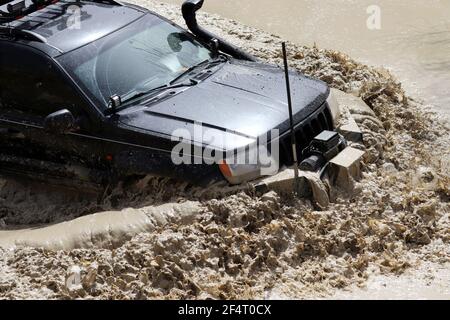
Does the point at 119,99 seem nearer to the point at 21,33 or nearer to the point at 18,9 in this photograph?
the point at 21,33

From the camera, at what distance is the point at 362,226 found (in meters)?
6.30

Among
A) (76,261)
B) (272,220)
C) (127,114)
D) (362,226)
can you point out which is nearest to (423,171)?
(362,226)

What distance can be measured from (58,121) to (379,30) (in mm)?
6980

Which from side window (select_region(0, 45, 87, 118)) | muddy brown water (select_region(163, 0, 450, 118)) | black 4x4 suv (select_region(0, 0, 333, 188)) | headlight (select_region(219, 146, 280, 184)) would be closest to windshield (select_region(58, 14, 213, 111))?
black 4x4 suv (select_region(0, 0, 333, 188))

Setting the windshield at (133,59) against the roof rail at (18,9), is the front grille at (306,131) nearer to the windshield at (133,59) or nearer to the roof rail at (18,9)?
the windshield at (133,59)

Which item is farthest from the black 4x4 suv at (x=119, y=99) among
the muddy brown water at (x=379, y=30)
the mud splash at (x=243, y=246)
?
the muddy brown water at (x=379, y=30)

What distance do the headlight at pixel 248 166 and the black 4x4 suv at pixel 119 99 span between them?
0.01 meters

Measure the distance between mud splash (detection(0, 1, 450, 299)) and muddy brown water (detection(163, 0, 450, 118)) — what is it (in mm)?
3581

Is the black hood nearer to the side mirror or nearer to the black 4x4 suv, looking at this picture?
the black 4x4 suv

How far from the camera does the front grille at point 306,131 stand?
6.44 meters

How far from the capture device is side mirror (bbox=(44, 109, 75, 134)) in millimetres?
6277

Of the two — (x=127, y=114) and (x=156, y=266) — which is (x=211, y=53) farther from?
(x=156, y=266)

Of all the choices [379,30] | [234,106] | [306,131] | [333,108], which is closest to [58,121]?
[234,106]
